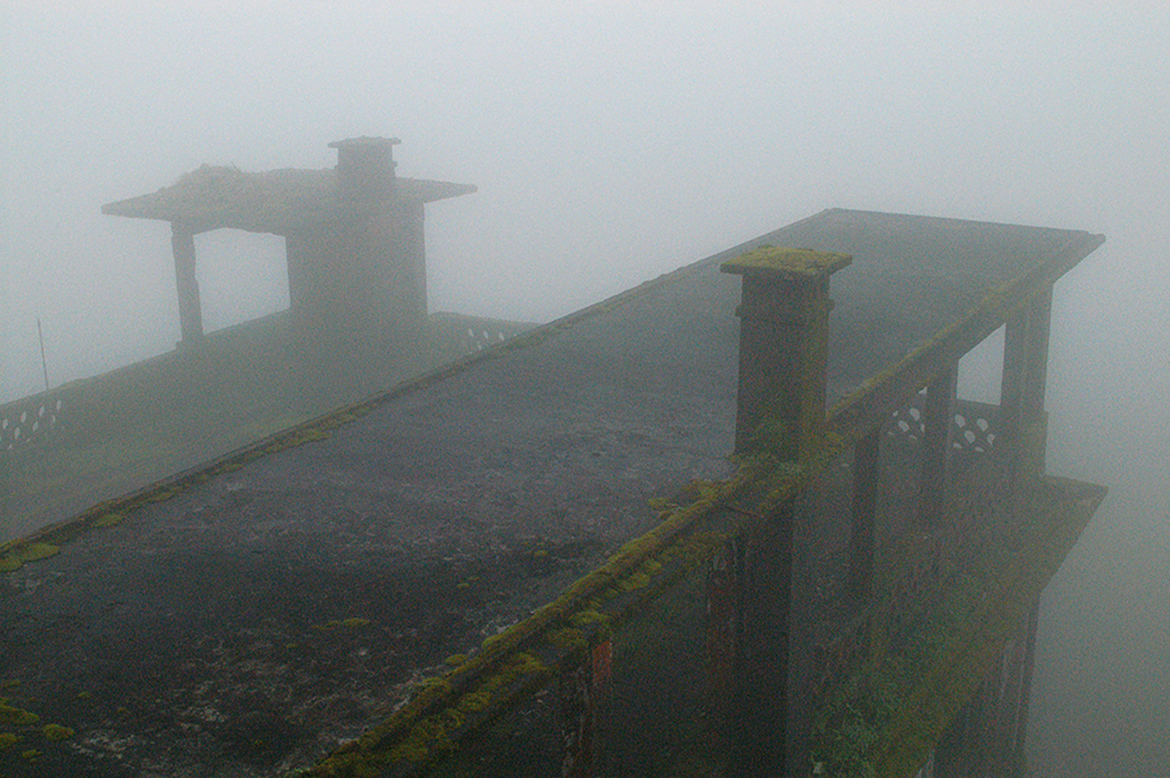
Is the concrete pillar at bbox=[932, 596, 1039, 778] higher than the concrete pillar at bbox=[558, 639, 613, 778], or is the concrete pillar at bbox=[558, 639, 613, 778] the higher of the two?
the concrete pillar at bbox=[558, 639, 613, 778]

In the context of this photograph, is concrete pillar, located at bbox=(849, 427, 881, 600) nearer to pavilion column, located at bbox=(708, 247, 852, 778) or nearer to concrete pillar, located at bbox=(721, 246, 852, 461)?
pavilion column, located at bbox=(708, 247, 852, 778)

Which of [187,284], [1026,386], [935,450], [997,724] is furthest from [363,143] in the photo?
[997,724]

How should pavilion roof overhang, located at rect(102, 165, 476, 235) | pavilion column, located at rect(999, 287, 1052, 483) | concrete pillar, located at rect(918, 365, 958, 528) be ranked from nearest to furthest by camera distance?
concrete pillar, located at rect(918, 365, 958, 528) < pavilion column, located at rect(999, 287, 1052, 483) < pavilion roof overhang, located at rect(102, 165, 476, 235)

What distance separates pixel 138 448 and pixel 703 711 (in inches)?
490

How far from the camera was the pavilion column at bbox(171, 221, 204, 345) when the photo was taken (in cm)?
1858

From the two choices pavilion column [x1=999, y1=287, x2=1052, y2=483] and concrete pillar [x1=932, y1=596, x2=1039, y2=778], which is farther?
concrete pillar [x1=932, y1=596, x2=1039, y2=778]

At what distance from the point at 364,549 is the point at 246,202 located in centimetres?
1571

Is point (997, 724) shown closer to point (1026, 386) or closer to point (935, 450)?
point (1026, 386)

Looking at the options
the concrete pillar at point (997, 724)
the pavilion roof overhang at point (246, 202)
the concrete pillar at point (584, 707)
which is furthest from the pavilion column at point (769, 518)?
the pavilion roof overhang at point (246, 202)

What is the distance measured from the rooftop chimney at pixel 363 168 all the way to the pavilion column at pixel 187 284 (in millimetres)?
2878

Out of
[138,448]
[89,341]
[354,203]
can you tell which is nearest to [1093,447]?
[354,203]

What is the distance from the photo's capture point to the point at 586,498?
5.31 meters

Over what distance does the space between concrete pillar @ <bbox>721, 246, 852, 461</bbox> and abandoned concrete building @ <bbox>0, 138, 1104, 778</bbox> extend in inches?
0.6

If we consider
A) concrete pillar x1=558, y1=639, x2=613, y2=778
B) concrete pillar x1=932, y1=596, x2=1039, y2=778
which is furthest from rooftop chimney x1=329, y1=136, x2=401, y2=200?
concrete pillar x1=558, y1=639, x2=613, y2=778
